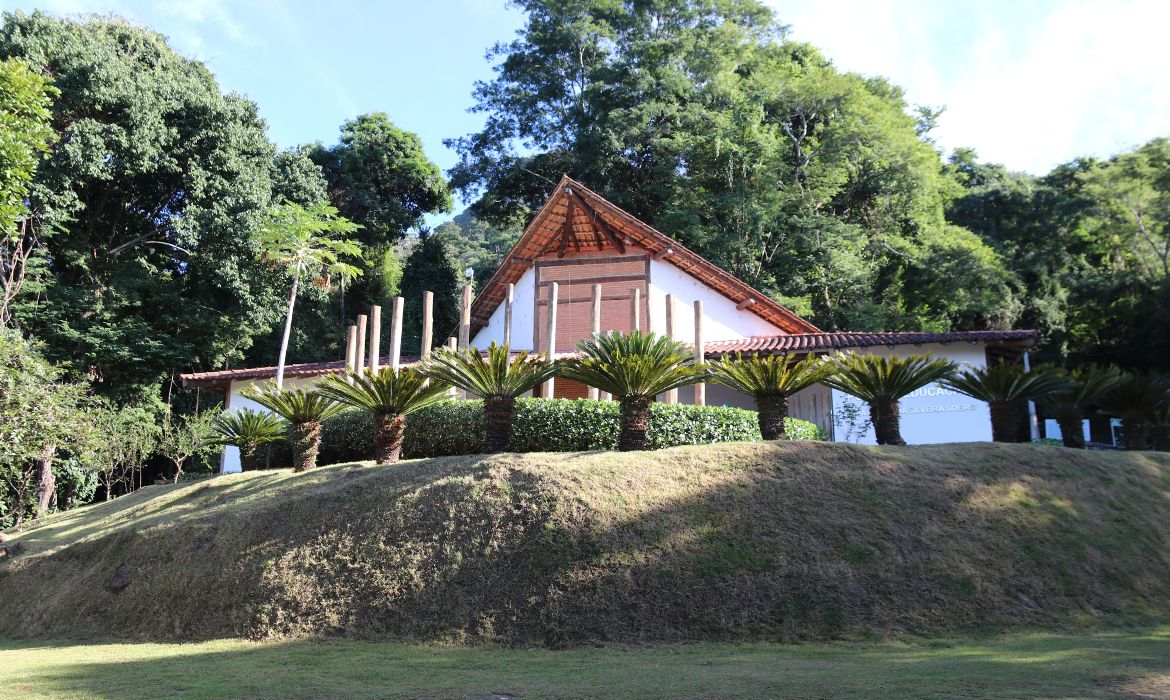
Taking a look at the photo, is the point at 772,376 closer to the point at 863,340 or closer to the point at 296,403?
the point at 296,403

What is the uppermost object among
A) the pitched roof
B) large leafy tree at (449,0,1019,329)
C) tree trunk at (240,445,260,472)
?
large leafy tree at (449,0,1019,329)

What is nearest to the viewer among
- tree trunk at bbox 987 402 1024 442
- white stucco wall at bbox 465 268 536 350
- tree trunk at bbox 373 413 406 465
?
tree trunk at bbox 373 413 406 465

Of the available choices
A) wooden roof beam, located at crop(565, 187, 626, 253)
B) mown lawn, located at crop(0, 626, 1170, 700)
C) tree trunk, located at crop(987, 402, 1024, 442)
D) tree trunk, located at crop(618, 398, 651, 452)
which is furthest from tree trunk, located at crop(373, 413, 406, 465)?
wooden roof beam, located at crop(565, 187, 626, 253)

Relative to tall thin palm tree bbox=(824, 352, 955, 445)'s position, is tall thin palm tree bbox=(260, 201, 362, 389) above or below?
above

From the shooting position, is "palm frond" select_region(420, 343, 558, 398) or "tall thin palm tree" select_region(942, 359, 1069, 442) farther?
"tall thin palm tree" select_region(942, 359, 1069, 442)

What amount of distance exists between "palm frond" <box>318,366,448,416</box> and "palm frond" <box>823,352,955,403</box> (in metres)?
6.63

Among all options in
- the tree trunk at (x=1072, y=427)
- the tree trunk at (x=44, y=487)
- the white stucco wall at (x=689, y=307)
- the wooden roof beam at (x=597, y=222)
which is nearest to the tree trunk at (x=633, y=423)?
the tree trunk at (x=1072, y=427)

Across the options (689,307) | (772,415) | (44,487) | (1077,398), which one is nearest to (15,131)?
(44,487)

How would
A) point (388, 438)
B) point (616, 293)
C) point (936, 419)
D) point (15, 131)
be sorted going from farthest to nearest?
point (616, 293)
point (936, 419)
point (15, 131)
point (388, 438)

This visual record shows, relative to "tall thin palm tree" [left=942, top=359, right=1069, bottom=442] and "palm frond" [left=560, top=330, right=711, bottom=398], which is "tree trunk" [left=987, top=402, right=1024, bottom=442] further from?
"palm frond" [left=560, top=330, right=711, bottom=398]

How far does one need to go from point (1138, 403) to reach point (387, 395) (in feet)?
45.2

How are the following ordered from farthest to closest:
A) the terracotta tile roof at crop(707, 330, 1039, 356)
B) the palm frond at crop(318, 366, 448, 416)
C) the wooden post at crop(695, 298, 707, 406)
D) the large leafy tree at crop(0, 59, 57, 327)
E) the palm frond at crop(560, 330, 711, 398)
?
the terracotta tile roof at crop(707, 330, 1039, 356)
the large leafy tree at crop(0, 59, 57, 327)
the wooden post at crop(695, 298, 707, 406)
the palm frond at crop(318, 366, 448, 416)
the palm frond at crop(560, 330, 711, 398)

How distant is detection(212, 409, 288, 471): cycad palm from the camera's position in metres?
16.3

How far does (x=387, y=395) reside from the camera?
41.6ft
